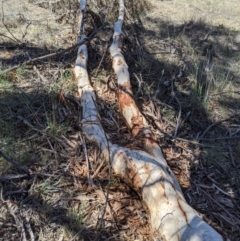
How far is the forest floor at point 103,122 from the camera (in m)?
2.46

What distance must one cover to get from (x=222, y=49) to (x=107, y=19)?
5.75 ft

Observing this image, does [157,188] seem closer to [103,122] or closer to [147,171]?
[147,171]

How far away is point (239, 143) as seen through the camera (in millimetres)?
3441

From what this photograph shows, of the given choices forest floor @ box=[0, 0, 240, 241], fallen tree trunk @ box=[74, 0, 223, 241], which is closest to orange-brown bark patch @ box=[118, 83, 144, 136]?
fallen tree trunk @ box=[74, 0, 223, 241]

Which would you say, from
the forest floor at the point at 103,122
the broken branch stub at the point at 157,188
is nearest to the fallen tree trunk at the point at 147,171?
the broken branch stub at the point at 157,188

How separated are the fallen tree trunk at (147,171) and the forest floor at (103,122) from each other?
0.34 ft

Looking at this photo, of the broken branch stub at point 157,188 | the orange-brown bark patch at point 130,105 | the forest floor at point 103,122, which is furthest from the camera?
the orange-brown bark patch at point 130,105

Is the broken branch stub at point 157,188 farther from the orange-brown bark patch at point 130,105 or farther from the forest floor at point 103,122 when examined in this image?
the forest floor at point 103,122

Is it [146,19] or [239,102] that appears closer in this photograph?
[239,102]

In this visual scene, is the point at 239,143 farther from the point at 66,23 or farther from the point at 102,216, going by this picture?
the point at 66,23

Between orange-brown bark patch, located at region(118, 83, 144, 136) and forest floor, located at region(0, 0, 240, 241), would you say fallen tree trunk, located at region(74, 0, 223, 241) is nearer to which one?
orange-brown bark patch, located at region(118, 83, 144, 136)

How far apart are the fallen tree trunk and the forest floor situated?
0.34 feet

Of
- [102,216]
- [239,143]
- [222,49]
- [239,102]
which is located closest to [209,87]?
[239,102]

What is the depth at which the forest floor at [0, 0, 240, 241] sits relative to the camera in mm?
2461
